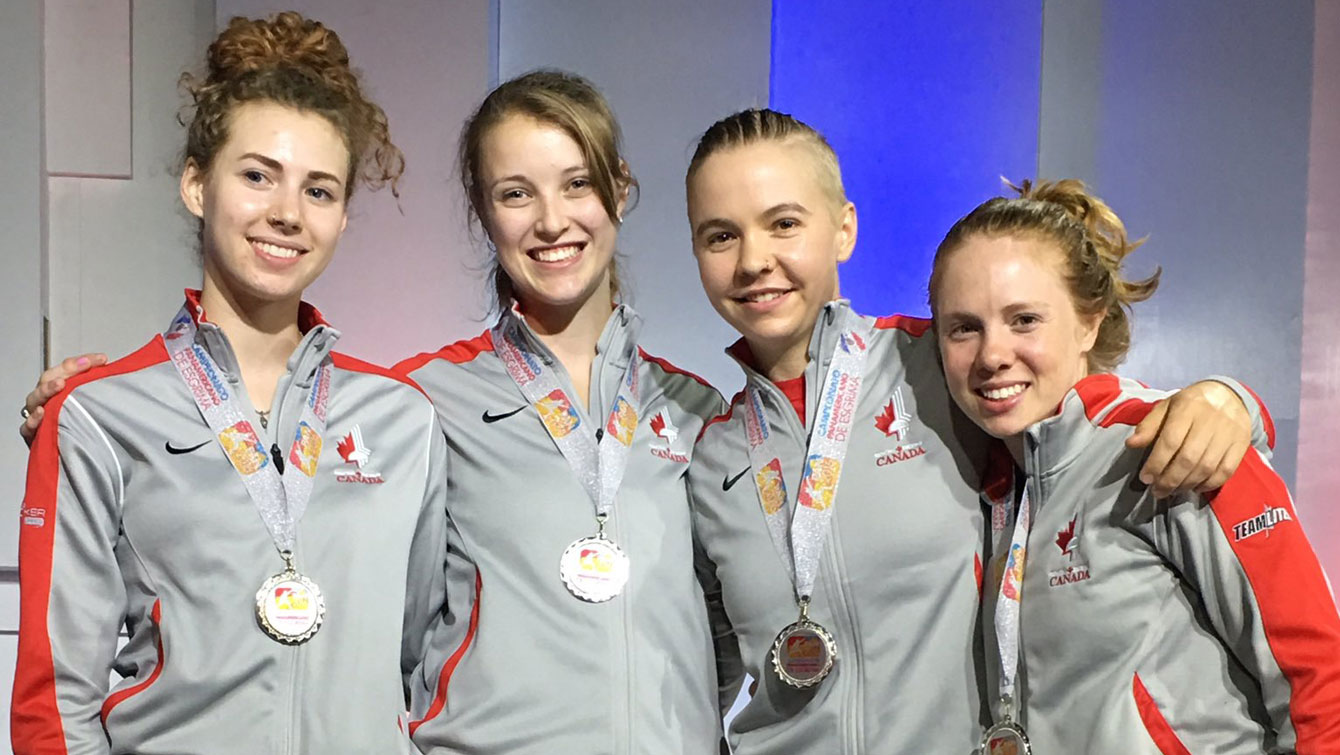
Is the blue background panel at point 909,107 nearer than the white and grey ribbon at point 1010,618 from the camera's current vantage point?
No

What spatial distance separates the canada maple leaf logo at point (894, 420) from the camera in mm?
2064

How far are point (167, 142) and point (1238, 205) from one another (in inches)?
135

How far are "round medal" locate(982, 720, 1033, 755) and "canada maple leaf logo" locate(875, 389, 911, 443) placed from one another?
19.9 inches

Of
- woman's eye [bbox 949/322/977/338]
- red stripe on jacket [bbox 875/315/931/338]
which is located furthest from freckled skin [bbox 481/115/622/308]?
woman's eye [bbox 949/322/977/338]

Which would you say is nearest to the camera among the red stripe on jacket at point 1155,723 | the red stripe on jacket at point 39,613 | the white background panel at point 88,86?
the red stripe on jacket at point 1155,723

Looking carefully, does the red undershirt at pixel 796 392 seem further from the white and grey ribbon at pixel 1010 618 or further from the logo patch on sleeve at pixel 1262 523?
the logo patch on sleeve at pixel 1262 523

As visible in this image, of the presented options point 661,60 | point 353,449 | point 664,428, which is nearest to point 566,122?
point 664,428

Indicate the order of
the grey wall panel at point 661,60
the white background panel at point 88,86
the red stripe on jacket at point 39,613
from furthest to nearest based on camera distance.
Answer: the grey wall panel at point 661,60
the white background panel at point 88,86
the red stripe on jacket at point 39,613

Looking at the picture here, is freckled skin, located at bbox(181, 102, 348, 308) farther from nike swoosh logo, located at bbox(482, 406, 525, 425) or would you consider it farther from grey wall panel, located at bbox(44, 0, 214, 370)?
grey wall panel, located at bbox(44, 0, 214, 370)

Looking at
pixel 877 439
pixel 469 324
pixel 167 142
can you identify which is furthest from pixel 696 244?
pixel 167 142

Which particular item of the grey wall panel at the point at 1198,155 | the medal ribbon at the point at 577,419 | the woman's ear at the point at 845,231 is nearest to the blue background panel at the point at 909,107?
the grey wall panel at the point at 1198,155

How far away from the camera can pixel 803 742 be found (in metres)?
1.99

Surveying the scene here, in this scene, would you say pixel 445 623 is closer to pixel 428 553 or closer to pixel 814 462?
pixel 428 553

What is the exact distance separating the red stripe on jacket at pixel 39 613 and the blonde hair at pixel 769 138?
1.15 meters
